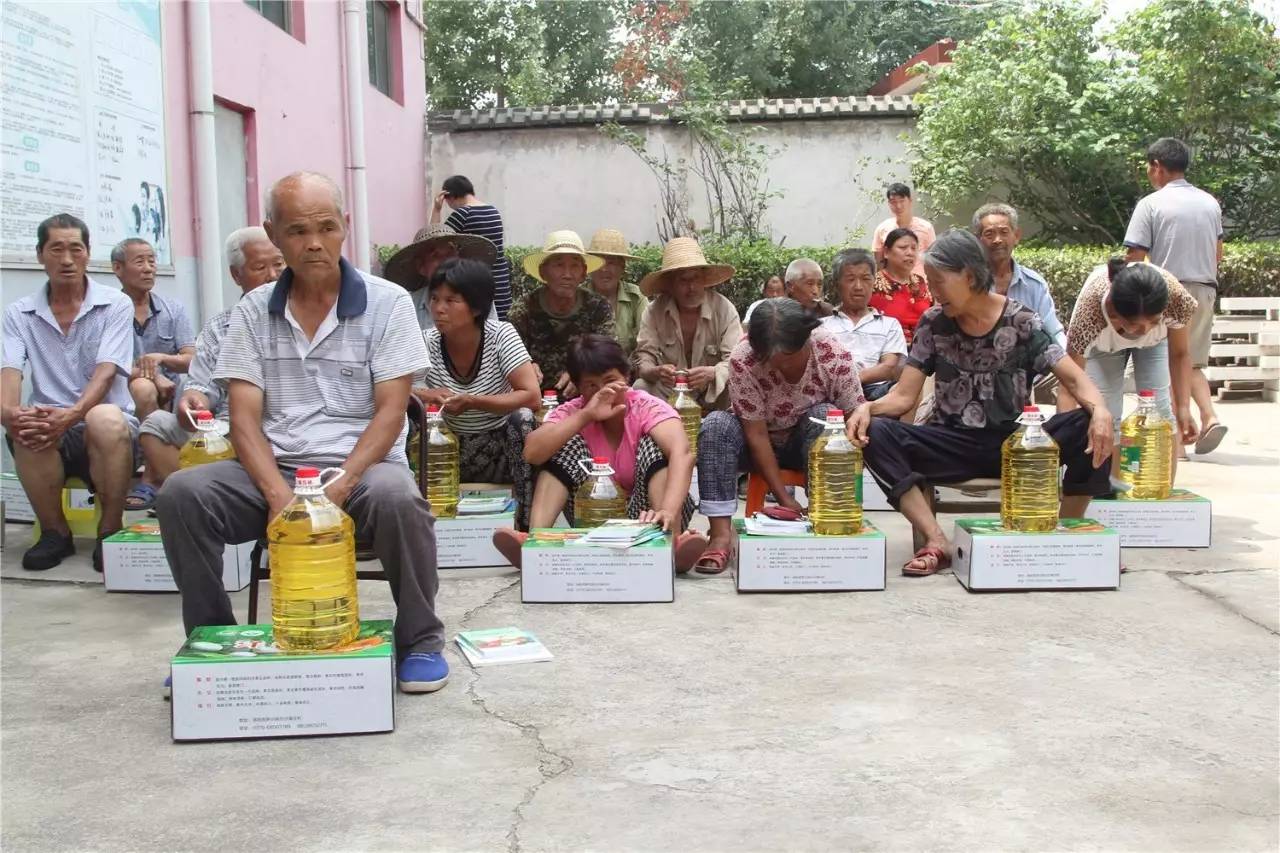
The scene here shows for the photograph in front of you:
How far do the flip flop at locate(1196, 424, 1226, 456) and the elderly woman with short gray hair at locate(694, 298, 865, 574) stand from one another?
136 inches

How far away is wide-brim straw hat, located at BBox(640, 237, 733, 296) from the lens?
694 cm

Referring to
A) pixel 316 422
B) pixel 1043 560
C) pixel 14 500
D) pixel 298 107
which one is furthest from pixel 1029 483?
pixel 298 107

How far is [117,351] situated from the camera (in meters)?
5.59

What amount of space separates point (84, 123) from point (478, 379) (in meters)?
3.66

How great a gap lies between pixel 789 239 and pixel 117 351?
12.3 m

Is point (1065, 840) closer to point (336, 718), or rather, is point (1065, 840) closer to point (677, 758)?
point (677, 758)

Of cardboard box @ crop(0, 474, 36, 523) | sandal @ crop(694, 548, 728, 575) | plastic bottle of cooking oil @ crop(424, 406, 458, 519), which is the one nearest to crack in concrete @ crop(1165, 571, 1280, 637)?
sandal @ crop(694, 548, 728, 575)

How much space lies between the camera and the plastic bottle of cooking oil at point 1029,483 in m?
4.82

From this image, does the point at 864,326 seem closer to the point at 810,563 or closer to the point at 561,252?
the point at 561,252

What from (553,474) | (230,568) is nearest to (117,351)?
(230,568)

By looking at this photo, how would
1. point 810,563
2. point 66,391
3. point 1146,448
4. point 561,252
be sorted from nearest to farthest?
1. point 810,563
2. point 66,391
3. point 1146,448
4. point 561,252

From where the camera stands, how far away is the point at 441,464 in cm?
566

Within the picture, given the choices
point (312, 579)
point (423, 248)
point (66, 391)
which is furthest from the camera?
point (423, 248)

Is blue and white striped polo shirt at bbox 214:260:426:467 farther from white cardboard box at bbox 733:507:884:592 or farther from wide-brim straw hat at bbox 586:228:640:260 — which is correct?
wide-brim straw hat at bbox 586:228:640:260
